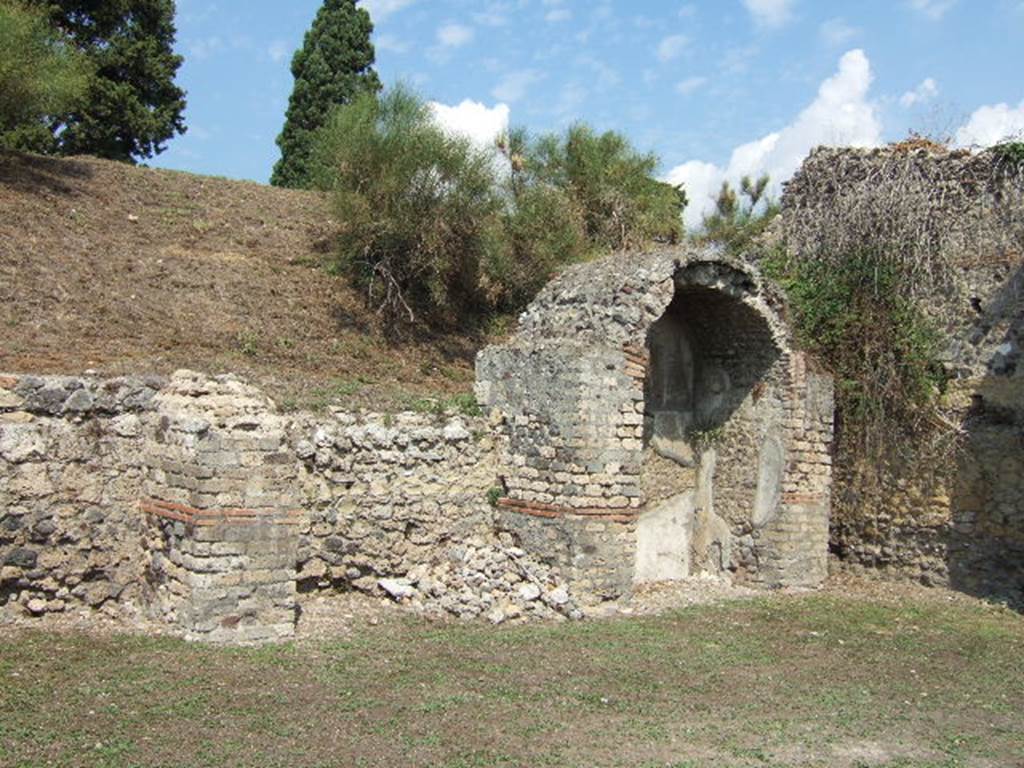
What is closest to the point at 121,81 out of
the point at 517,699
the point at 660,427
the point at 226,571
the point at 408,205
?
the point at 408,205

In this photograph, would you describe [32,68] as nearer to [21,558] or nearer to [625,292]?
[21,558]

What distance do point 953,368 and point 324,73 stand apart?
56.7 feet

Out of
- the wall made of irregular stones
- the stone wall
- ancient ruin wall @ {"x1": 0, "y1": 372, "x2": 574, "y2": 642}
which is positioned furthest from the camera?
the stone wall

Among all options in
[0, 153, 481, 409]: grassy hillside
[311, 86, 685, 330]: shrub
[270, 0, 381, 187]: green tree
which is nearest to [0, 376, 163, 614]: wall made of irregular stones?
[0, 153, 481, 409]: grassy hillside

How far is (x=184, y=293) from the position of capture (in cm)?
1465

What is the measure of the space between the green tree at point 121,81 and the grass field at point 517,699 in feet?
56.1

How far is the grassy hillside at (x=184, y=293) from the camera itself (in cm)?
1181

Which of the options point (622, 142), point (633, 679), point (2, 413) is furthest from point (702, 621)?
point (622, 142)

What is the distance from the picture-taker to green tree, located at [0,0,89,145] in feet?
49.7

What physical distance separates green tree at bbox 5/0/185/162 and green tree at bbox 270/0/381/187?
9.29ft

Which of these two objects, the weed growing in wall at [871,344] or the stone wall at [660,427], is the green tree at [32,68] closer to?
the stone wall at [660,427]

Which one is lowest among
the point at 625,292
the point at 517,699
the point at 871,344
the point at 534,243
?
the point at 517,699

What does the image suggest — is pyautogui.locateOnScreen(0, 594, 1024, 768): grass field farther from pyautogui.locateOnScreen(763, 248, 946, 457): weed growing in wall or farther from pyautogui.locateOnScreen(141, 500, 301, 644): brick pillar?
pyautogui.locateOnScreen(763, 248, 946, 457): weed growing in wall

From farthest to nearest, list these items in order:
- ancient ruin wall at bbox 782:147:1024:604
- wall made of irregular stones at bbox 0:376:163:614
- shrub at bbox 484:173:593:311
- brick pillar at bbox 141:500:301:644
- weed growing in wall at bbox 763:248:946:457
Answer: shrub at bbox 484:173:593:311 → weed growing in wall at bbox 763:248:946:457 → ancient ruin wall at bbox 782:147:1024:604 → wall made of irregular stones at bbox 0:376:163:614 → brick pillar at bbox 141:500:301:644
